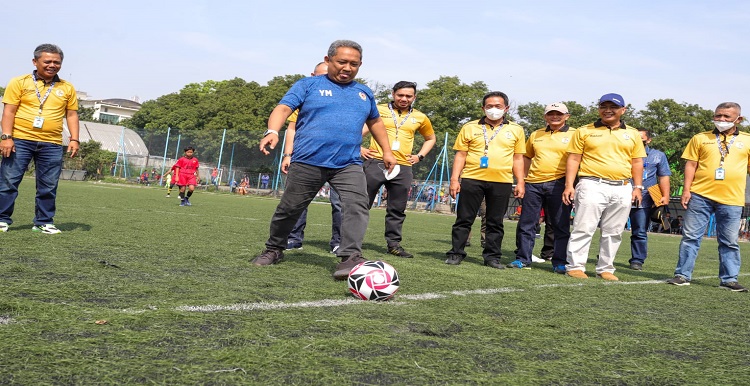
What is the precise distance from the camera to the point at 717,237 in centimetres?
710

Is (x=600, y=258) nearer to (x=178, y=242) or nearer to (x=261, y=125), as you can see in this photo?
(x=178, y=242)

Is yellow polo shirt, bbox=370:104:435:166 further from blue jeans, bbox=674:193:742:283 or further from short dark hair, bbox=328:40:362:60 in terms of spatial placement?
blue jeans, bbox=674:193:742:283

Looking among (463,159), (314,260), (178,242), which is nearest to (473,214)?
(463,159)

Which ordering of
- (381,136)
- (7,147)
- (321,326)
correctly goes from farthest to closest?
1. (7,147)
2. (381,136)
3. (321,326)

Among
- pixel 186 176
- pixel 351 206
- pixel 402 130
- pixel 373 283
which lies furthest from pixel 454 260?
pixel 186 176

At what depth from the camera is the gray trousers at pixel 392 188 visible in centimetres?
802

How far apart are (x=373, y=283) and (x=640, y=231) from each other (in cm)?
642

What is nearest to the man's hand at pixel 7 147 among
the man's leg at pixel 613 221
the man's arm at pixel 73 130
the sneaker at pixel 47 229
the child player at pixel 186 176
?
the man's arm at pixel 73 130

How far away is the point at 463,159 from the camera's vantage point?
25.5ft

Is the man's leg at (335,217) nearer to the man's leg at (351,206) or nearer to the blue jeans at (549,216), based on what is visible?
the man's leg at (351,206)

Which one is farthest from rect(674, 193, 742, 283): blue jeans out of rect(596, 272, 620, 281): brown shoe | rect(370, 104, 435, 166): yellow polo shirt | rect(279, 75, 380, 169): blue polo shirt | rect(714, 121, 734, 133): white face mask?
rect(279, 75, 380, 169): blue polo shirt

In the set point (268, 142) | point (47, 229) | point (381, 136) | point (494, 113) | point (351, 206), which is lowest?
point (47, 229)

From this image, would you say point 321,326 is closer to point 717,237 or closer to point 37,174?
point 37,174

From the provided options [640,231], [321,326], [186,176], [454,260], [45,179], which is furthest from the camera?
[186,176]
